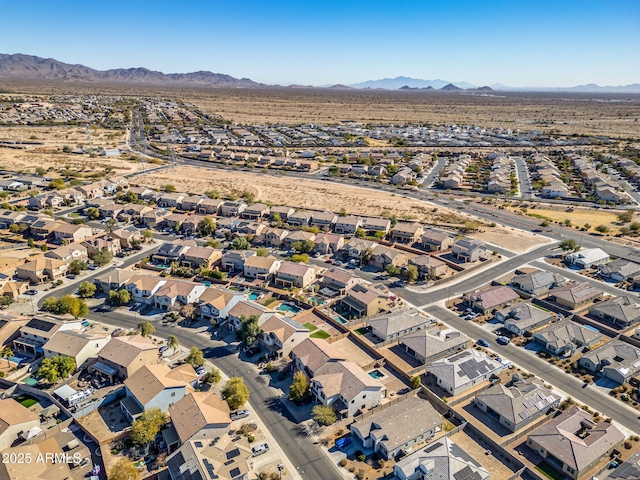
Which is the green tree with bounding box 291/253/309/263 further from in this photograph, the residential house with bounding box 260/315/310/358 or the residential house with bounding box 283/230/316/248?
the residential house with bounding box 260/315/310/358

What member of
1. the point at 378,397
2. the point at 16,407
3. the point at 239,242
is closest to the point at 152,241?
the point at 239,242

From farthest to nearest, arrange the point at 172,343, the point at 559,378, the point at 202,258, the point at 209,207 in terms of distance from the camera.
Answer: the point at 209,207 → the point at 202,258 → the point at 172,343 → the point at 559,378

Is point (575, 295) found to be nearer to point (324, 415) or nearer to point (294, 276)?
point (294, 276)

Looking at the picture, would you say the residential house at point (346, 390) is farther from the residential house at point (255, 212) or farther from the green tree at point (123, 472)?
the residential house at point (255, 212)

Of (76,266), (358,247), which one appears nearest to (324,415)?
(358,247)

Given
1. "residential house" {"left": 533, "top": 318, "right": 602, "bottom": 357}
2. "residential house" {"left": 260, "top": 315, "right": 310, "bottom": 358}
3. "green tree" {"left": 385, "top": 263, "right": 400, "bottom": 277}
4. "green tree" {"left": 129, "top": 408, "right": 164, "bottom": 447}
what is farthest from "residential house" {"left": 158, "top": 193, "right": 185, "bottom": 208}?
Answer: "residential house" {"left": 533, "top": 318, "right": 602, "bottom": 357}

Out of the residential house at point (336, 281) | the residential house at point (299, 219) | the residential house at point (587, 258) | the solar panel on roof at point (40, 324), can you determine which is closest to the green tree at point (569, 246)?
the residential house at point (587, 258)

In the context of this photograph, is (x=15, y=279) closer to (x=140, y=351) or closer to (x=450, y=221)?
(x=140, y=351)
